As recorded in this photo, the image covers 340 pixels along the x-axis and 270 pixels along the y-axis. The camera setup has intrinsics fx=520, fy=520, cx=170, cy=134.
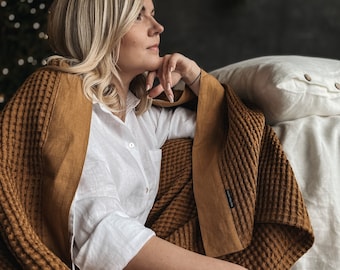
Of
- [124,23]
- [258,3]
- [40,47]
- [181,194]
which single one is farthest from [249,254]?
[40,47]

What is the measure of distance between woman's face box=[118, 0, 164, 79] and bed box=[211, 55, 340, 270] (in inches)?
11.5

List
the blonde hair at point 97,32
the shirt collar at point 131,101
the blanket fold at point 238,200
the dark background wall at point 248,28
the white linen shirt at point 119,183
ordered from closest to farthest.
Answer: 1. the white linen shirt at point 119,183
2. the blanket fold at point 238,200
3. the blonde hair at point 97,32
4. the shirt collar at point 131,101
5. the dark background wall at point 248,28

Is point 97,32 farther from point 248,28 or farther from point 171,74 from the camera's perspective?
point 248,28

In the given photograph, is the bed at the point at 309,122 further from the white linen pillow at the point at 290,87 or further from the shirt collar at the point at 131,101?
the shirt collar at the point at 131,101

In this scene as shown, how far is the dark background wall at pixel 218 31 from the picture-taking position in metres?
2.45

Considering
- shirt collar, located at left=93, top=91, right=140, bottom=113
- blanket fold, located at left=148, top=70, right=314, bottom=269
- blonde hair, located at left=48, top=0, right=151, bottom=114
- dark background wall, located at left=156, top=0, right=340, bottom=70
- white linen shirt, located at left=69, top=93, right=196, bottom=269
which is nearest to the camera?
white linen shirt, located at left=69, top=93, right=196, bottom=269

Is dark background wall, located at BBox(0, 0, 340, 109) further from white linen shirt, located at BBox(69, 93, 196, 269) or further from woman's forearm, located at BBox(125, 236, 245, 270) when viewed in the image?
woman's forearm, located at BBox(125, 236, 245, 270)

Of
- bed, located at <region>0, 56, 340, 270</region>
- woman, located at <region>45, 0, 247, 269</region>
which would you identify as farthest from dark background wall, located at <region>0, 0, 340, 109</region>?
woman, located at <region>45, 0, 247, 269</region>

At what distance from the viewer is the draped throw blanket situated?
105cm

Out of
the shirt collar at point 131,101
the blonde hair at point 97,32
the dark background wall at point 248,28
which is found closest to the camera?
the blonde hair at point 97,32

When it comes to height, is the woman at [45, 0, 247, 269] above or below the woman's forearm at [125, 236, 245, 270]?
above

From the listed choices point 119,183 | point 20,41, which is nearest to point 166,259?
point 119,183

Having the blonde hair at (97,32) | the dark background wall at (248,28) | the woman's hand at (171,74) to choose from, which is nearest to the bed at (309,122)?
the woman's hand at (171,74)

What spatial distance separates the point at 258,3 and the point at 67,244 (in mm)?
1747
